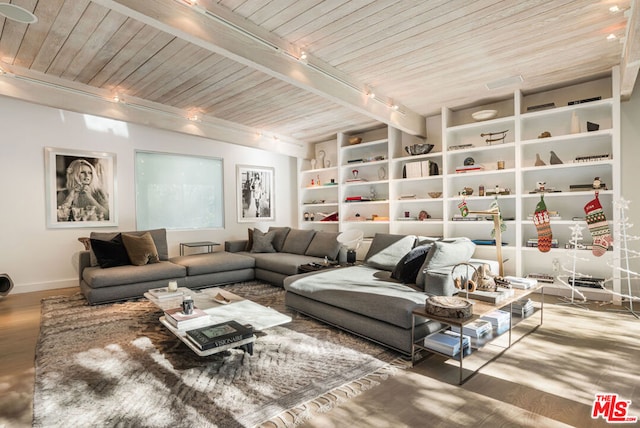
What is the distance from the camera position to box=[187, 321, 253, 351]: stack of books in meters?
2.20

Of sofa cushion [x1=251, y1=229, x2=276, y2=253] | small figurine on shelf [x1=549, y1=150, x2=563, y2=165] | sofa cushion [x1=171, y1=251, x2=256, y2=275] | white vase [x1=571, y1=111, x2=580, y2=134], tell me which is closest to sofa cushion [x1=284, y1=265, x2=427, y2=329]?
sofa cushion [x1=171, y1=251, x2=256, y2=275]

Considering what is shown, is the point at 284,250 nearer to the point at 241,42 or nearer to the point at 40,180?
the point at 241,42

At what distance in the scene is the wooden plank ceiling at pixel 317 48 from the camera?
263 centimetres

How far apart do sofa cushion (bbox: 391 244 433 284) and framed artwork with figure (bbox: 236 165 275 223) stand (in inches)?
165

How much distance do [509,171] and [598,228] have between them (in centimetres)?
122

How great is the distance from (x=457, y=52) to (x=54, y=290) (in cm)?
602

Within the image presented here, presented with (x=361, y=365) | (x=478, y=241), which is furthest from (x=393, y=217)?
(x=361, y=365)

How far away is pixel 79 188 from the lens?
16.2 ft

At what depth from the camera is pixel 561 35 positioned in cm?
304

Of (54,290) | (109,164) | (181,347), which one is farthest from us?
(109,164)

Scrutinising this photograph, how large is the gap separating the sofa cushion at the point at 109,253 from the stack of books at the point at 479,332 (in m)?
4.10

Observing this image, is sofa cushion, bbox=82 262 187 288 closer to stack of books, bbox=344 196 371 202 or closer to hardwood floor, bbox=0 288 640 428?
hardwood floor, bbox=0 288 640 428

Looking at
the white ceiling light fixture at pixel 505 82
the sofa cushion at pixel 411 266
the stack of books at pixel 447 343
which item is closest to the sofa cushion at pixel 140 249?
the sofa cushion at pixel 411 266

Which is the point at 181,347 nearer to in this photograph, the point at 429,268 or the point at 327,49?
the point at 429,268
